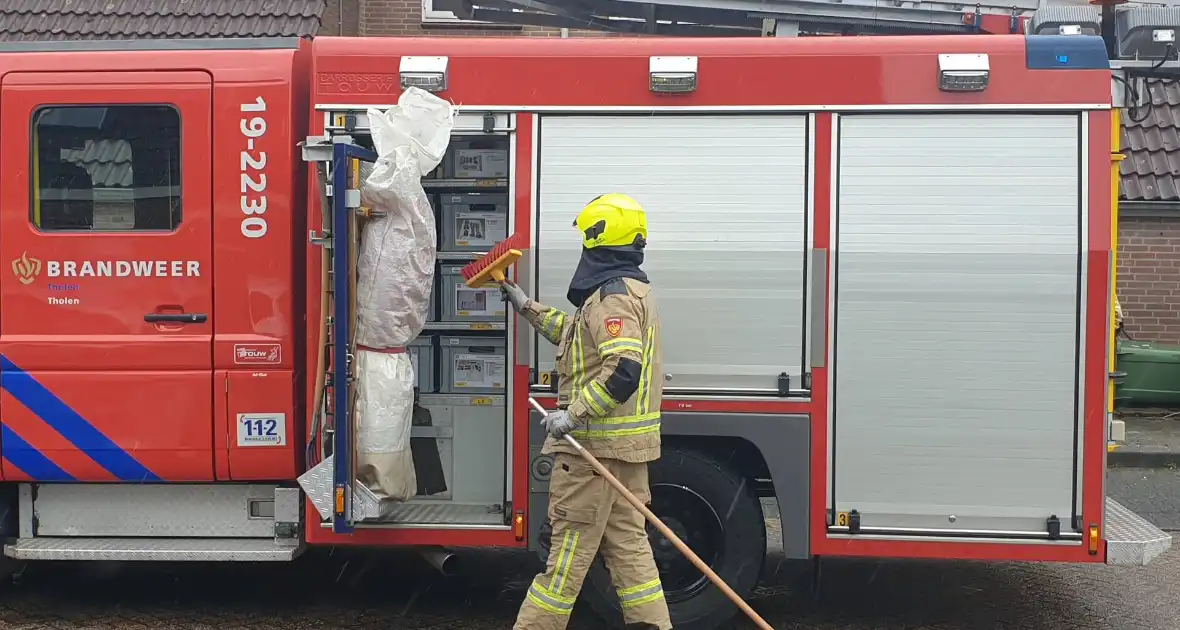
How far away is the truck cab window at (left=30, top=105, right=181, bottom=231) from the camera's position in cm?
494

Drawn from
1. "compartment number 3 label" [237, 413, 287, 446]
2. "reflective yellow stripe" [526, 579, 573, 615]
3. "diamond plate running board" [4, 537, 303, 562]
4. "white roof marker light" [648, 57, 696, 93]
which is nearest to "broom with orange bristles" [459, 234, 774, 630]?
"reflective yellow stripe" [526, 579, 573, 615]

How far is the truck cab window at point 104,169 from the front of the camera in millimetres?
4938

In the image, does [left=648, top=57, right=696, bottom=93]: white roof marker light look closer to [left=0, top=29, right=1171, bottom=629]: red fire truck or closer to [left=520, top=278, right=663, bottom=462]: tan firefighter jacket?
[left=0, top=29, right=1171, bottom=629]: red fire truck

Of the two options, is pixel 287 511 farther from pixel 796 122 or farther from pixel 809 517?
pixel 796 122

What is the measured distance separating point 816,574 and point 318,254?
2.77 m

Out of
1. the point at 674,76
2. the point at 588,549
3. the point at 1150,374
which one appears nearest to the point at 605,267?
the point at 674,76

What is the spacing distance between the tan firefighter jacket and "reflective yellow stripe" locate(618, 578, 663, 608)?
511 millimetres

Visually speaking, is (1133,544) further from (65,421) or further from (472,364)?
(65,421)

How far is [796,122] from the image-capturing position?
4734mm

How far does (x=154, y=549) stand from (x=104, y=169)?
173cm

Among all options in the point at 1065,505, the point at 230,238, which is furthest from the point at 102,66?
the point at 1065,505

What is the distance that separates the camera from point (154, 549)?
16.2 feet

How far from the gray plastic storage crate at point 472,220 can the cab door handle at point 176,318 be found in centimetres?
117

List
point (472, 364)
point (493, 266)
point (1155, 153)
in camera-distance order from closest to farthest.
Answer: point (493, 266)
point (472, 364)
point (1155, 153)
